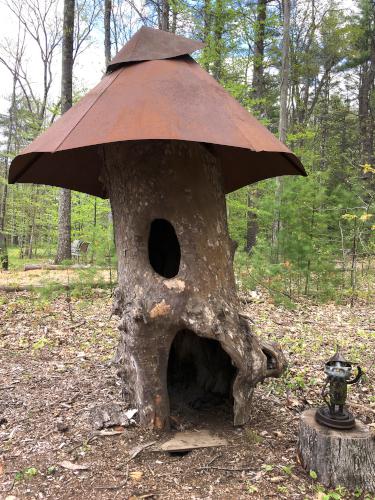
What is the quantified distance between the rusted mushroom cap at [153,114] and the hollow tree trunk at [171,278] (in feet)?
1.35

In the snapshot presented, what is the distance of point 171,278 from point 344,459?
1730 millimetres

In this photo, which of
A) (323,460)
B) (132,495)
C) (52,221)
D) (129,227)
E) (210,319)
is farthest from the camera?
(52,221)

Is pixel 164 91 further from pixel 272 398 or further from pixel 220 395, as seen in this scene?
pixel 272 398

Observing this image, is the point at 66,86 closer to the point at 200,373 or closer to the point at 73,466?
the point at 200,373

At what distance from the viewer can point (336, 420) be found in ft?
9.20

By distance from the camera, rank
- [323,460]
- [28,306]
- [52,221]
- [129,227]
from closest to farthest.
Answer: [323,460] → [129,227] → [28,306] → [52,221]

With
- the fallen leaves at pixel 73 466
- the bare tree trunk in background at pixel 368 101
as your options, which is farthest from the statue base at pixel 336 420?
the bare tree trunk in background at pixel 368 101

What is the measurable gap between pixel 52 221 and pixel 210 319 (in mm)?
15076

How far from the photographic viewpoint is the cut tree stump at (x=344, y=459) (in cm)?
264

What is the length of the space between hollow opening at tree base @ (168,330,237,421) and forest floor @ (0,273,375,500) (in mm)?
151

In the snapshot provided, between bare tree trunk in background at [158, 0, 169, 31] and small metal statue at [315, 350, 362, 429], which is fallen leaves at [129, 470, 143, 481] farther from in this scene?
bare tree trunk in background at [158, 0, 169, 31]

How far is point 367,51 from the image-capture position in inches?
844

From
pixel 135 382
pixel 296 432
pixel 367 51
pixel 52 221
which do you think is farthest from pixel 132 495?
pixel 367 51

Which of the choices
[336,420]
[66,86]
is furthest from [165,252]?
[66,86]
